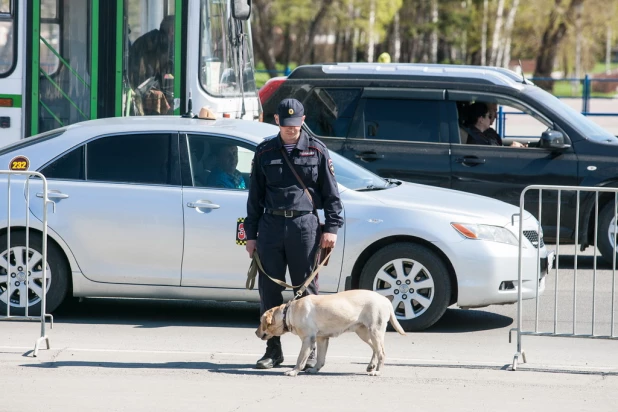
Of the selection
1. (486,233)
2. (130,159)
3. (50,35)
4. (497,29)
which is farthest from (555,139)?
(497,29)

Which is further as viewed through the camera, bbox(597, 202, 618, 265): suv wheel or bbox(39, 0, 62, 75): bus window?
bbox(39, 0, 62, 75): bus window

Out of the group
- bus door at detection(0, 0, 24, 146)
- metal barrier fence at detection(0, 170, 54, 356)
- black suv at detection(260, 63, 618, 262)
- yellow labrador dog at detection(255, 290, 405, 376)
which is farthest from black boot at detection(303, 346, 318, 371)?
bus door at detection(0, 0, 24, 146)

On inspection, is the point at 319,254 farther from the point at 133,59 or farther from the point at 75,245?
the point at 133,59

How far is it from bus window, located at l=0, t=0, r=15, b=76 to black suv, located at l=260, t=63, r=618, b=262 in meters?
3.38

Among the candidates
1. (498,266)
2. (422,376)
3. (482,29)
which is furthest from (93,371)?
(482,29)

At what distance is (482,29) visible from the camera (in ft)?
176

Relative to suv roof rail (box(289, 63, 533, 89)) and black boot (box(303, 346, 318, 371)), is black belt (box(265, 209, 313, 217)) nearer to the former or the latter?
black boot (box(303, 346, 318, 371))

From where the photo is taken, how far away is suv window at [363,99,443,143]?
10.7 m

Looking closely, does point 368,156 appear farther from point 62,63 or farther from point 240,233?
point 62,63

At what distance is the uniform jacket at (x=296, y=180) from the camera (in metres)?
6.29

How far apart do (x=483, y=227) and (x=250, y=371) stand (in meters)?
2.24

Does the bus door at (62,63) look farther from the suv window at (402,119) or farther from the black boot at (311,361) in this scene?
the black boot at (311,361)

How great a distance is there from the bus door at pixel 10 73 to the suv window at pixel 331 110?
3314 mm

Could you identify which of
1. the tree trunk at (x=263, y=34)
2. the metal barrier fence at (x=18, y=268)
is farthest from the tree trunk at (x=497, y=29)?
the metal barrier fence at (x=18, y=268)
